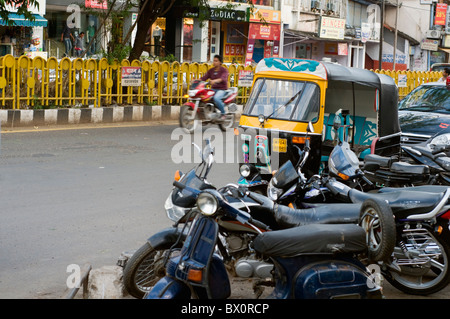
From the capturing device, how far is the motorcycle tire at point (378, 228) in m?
4.59

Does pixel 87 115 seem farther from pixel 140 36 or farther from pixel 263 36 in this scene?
pixel 263 36

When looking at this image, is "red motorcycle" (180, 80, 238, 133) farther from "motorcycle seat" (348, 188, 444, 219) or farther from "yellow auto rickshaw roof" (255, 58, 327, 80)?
"motorcycle seat" (348, 188, 444, 219)

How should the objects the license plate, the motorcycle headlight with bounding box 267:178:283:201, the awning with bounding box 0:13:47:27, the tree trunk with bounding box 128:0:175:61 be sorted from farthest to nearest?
1. the awning with bounding box 0:13:47:27
2. the tree trunk with bounding box 128:0:175:61
3. the license plate
4. the motorcycle headlight with bounding box 267:178:283:201

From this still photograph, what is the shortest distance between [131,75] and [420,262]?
1216 centimetres

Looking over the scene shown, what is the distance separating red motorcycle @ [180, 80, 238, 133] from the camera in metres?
14.5

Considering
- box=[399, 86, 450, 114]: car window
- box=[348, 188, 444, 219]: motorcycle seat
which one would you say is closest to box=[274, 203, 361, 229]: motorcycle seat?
box=[348, 188, 444, 219]: motorcycle seat

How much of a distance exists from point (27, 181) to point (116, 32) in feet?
33.4

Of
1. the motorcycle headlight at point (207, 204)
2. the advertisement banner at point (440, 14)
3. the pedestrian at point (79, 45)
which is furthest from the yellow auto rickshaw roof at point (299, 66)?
the advertisement banner at point (440, 14)

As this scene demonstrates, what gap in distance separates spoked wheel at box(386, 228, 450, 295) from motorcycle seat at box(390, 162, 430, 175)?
1.40 meters

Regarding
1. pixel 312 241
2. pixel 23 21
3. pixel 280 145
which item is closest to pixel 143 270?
pixel 312 241

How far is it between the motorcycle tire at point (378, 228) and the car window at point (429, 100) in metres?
7.39

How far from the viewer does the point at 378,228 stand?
4.79 meters
